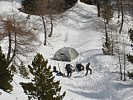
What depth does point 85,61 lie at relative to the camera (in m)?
42.3

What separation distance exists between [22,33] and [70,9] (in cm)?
2996

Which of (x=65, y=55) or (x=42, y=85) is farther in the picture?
(x=65, y=55)

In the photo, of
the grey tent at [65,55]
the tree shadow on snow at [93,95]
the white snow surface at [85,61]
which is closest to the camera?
the white snow surface at [85,61]

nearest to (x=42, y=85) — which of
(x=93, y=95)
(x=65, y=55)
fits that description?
(x=93, y=95)

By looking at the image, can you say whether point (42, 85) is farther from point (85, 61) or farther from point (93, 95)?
point (85, 61)

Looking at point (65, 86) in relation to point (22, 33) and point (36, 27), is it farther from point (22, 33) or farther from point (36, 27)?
point (36, 27)

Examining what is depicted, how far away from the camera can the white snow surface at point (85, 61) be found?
1228 inches

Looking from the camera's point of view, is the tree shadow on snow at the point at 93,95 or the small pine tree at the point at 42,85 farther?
the tree shadow on snow at the point at 93,95

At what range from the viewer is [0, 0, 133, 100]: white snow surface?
31.2 metres

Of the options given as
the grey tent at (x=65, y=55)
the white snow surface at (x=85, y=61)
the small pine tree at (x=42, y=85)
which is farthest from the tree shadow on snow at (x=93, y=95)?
the grey tent at (x=65, y=55)

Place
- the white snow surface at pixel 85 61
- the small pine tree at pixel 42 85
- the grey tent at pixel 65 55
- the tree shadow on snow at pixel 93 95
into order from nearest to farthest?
the small pine tree at pixel 42 85, the white snow surface at pixel 85 61, the tree shadow on snow at pixel 93 95, the grey tent at pixel 65 55

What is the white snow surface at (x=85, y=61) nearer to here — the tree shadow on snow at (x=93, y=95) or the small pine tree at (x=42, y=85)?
the tree shadow on snow at (x=93, y=95)

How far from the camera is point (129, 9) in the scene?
61.4 m

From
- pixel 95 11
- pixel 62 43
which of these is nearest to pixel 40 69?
pixel 62 43
